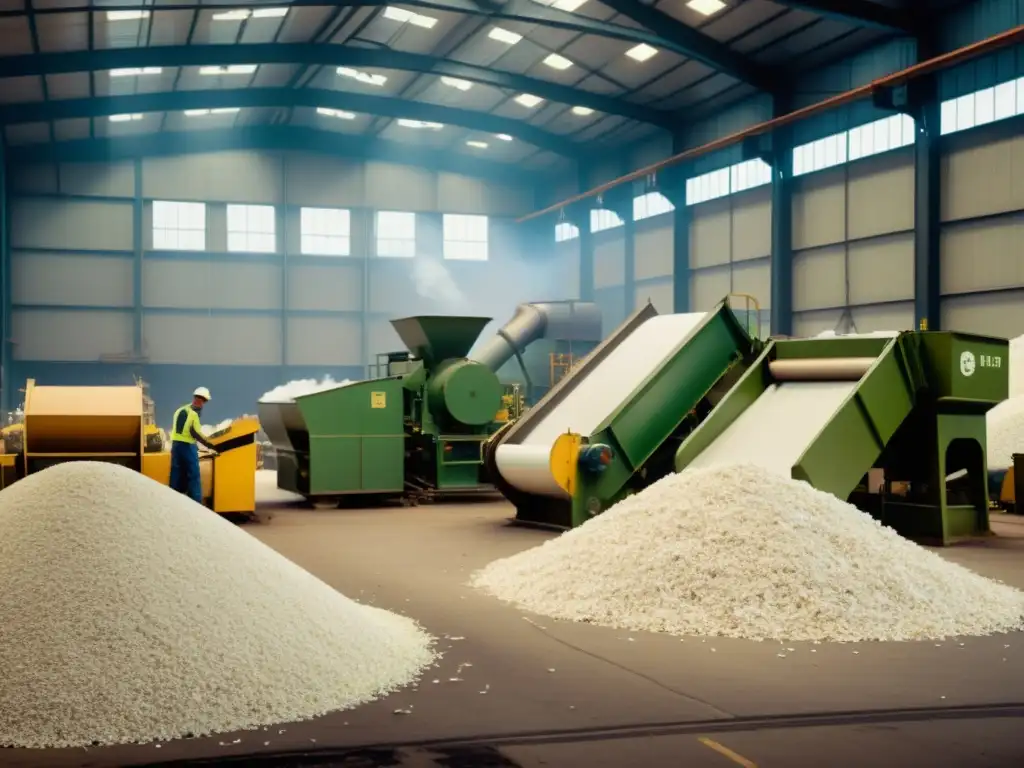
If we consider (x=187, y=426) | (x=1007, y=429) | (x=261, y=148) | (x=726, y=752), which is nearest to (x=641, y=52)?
(x=1007, y=429)

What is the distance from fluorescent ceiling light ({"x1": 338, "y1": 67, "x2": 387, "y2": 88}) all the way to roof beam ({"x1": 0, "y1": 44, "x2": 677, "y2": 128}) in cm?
167

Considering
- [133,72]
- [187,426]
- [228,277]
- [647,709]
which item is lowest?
[647,709]

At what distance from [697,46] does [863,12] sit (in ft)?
13.0

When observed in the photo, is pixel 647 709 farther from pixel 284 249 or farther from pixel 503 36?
pixel 284 249

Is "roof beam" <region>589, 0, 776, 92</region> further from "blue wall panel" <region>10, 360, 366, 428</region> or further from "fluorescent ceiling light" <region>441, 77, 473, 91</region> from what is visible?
"blue wall panel" <region>10, 360, 366, 428</region>

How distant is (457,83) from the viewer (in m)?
28.3

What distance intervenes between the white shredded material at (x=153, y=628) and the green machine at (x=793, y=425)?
5.24 m

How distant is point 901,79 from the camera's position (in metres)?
19.8

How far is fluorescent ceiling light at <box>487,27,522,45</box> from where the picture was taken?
80.2ft

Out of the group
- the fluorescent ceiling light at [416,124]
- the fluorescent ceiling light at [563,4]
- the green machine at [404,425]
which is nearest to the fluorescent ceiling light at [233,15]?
the fluorescent ceiling light at [563,4]

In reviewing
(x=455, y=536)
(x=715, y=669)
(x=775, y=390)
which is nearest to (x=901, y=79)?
(x=775, y=390)

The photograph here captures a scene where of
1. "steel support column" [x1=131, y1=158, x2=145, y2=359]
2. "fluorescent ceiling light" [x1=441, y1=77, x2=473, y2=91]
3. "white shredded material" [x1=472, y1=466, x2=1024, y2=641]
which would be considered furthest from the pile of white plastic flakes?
"steel support column" [x1=131, y1=158, x2=145, y2=359]

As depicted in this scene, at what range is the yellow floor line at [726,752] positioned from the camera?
4.16 m

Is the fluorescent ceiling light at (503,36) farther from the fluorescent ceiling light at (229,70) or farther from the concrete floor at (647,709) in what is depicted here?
the concrete floor at (647,709)
